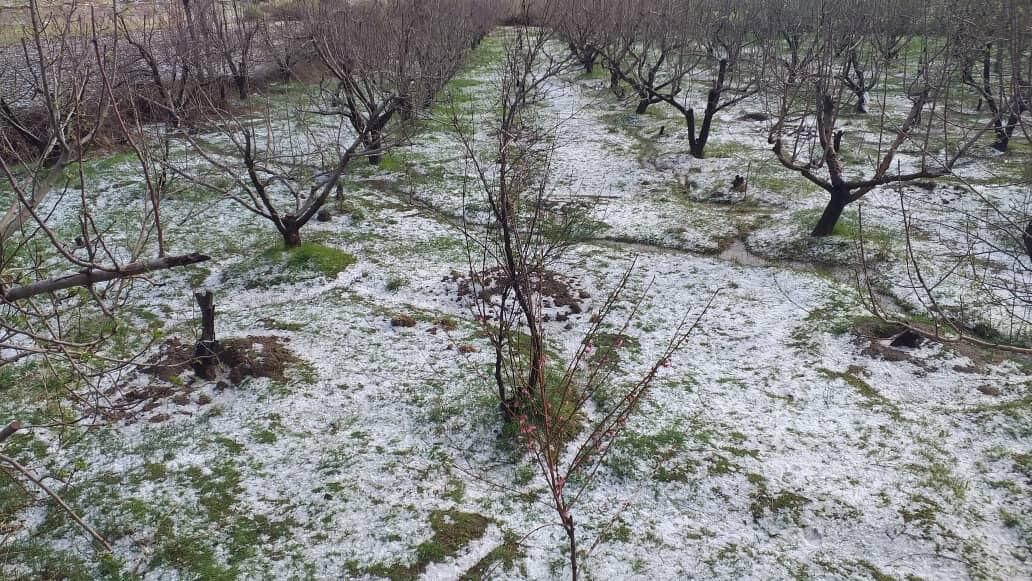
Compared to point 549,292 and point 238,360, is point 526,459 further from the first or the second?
point 238,360

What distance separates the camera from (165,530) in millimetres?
5395

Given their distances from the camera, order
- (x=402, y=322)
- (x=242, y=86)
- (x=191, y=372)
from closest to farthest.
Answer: (x=191, y=372) → (x=402, y=322) → (x=242, y=86)

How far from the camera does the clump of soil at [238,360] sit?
295 inches

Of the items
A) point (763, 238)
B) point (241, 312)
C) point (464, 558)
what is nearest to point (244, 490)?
point (464, 558)

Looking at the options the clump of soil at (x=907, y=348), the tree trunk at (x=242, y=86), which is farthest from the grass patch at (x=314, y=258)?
the tree trunk at (x=242, y=86)

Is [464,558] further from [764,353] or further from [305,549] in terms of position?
[764,353]

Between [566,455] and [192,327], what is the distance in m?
5.85

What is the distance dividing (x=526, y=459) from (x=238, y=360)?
4069 millimetres

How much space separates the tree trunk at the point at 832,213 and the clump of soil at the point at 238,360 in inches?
378

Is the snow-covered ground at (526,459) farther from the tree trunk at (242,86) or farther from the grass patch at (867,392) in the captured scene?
the tree trunk at (242,86)

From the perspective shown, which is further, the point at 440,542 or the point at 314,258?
the point at 314,258

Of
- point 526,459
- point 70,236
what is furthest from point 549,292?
point 70,236

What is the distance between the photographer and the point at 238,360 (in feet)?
25.0

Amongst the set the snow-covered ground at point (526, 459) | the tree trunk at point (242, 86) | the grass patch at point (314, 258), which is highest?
the tree trunk at point (242, 86)
